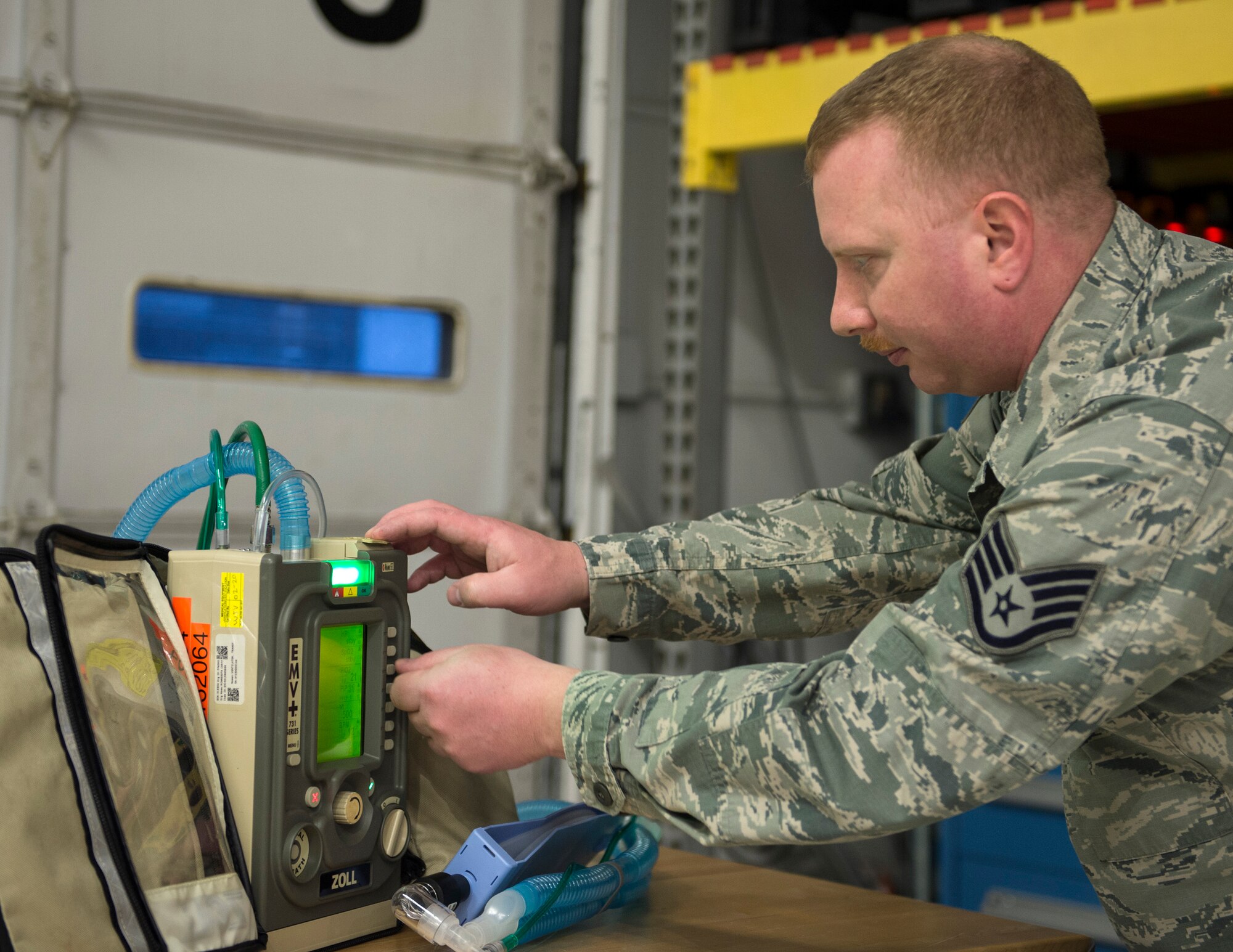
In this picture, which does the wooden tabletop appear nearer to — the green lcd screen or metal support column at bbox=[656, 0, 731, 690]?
the green lcd screen

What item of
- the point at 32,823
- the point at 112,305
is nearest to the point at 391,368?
the point at 112,305

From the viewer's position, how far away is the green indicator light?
3.25 feet

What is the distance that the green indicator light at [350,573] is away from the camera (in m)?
0.99

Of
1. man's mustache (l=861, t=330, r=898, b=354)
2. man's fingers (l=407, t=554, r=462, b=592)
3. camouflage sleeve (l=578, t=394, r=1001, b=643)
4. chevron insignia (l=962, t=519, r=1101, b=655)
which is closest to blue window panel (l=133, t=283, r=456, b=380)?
man's fingers (l=407, t=554, r=462, b=592)

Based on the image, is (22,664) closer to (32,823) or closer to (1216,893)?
(32,823)

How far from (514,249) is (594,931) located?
209cm

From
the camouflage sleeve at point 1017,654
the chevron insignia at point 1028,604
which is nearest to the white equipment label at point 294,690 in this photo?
the camouflage sleeve at point 1017,654

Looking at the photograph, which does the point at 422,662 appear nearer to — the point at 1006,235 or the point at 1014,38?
the point at 1006,235

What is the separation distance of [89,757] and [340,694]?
0.21 m

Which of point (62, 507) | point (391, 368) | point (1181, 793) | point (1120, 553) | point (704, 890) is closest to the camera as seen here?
point (1120, 553)

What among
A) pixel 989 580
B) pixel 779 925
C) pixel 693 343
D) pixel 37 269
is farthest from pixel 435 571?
pixel 693 343

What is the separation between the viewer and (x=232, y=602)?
968mm

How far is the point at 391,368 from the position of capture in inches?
110

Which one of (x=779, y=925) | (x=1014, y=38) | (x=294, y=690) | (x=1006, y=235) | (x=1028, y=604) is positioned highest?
(x=1014, y=38)
